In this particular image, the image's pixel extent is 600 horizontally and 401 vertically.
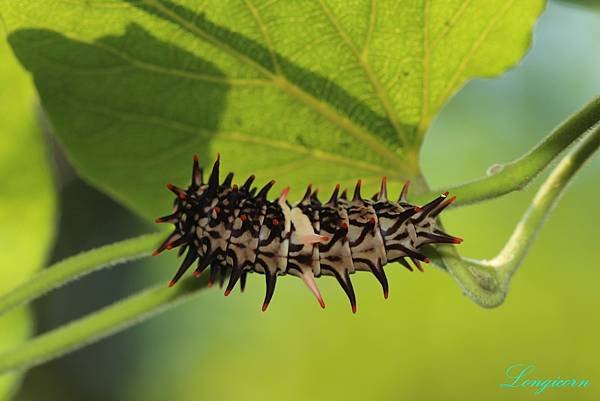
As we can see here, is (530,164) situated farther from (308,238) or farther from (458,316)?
(458,316)

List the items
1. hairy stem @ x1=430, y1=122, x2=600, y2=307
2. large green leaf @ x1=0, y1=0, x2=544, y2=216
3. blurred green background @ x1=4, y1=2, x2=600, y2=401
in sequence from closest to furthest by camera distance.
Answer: hairy stem @ x1=430, y1=122, x2=600, y2=307
large green leaf @ x1=0, y1=0, x2=544, y2=216
blurred green background @ x1=4, y1=2, x2=600, y2=401

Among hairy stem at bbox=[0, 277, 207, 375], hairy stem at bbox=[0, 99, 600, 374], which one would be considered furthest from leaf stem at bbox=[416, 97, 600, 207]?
hairy stem at bbox=[0, 277, 207, 375]

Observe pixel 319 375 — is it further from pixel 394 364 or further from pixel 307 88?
pixel 307 88

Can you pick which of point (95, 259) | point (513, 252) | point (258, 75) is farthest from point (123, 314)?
point (513, 252)

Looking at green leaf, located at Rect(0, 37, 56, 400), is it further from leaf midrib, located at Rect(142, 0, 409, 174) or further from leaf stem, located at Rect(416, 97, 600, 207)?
leaf stem, located at Rect(416, 97, 600, 207)

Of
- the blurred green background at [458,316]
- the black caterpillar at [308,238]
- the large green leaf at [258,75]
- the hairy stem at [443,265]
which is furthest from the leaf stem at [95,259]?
the blurred green background at [458,316]

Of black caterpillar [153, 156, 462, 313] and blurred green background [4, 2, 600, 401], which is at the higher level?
black caterpillar [153, 156, 462, 313]
